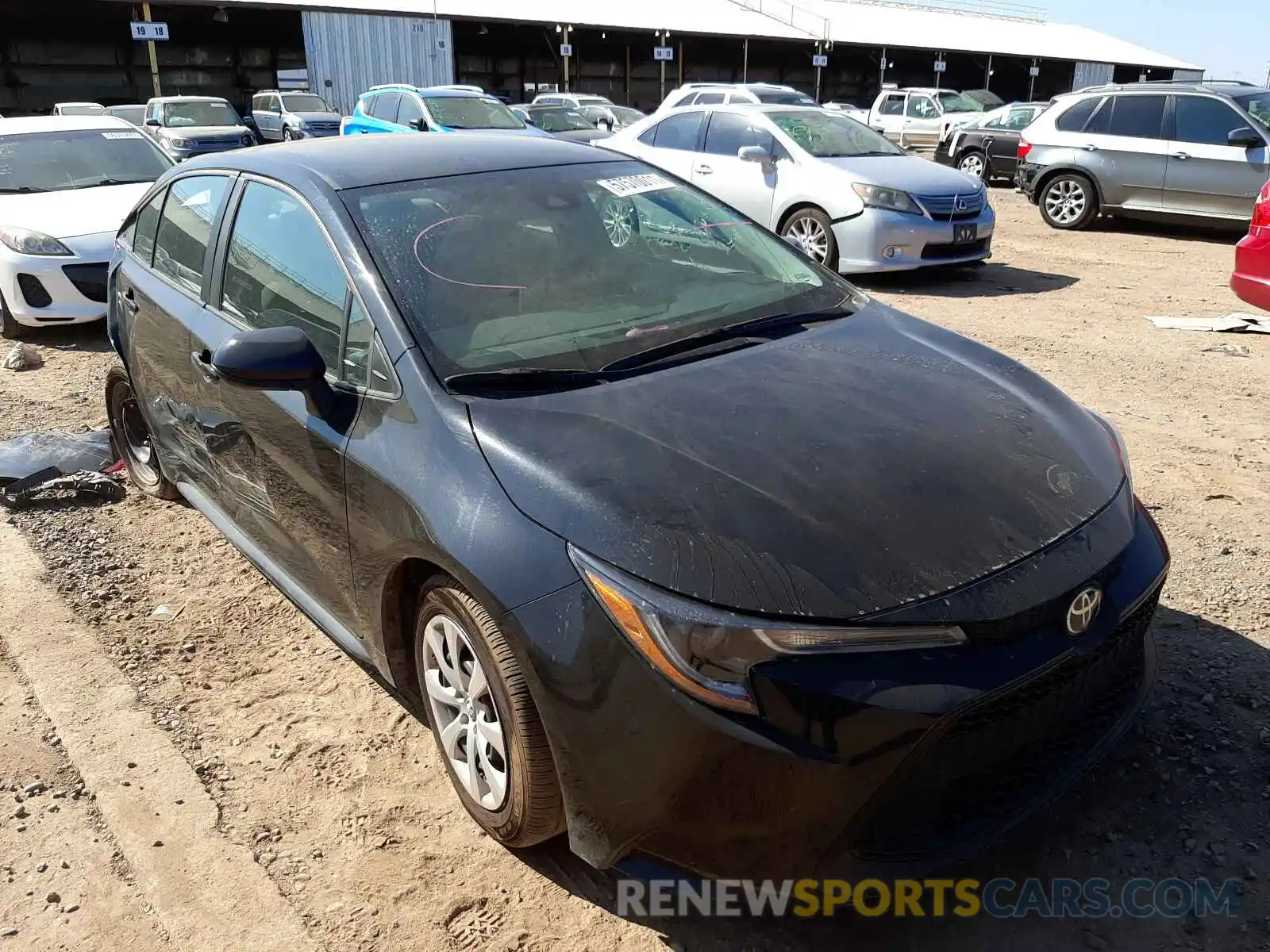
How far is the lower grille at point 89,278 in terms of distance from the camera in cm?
757

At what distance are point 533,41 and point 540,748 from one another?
42.1m

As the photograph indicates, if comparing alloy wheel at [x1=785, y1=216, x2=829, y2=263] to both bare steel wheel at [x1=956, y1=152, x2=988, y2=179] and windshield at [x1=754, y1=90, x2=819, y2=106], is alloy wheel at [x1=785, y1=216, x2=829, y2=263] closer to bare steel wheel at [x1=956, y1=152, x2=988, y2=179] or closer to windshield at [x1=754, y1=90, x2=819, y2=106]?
bare steel wheel at [x1=956, y1=152, x2=988, y2=179]

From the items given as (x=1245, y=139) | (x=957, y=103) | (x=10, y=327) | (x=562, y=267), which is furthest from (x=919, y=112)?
(x=562, y=267)

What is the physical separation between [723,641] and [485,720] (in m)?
0.76

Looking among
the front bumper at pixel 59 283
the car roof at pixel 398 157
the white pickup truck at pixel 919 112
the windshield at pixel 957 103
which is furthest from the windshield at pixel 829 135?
the windshield at pixel 957 103

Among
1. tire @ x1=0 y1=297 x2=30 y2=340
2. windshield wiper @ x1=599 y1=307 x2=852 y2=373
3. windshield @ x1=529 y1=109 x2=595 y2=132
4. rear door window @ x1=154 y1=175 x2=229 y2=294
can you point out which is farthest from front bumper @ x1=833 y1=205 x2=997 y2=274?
windshield @ x1=529 y1=109 x2=595 y2=132

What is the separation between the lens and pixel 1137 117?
11.4 metres

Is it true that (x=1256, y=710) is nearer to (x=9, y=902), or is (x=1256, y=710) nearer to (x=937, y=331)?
(x=937, y=331)

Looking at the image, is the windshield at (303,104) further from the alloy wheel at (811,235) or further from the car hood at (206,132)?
the alloy wheel at (811,235)

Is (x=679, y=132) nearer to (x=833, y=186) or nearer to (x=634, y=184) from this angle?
(x=833, y=186)

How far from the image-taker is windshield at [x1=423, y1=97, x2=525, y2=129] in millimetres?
16031

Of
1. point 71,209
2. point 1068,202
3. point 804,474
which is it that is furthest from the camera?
point 1068,202

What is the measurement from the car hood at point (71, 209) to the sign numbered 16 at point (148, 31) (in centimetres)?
2207

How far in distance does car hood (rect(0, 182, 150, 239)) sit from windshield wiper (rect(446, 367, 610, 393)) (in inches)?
243
